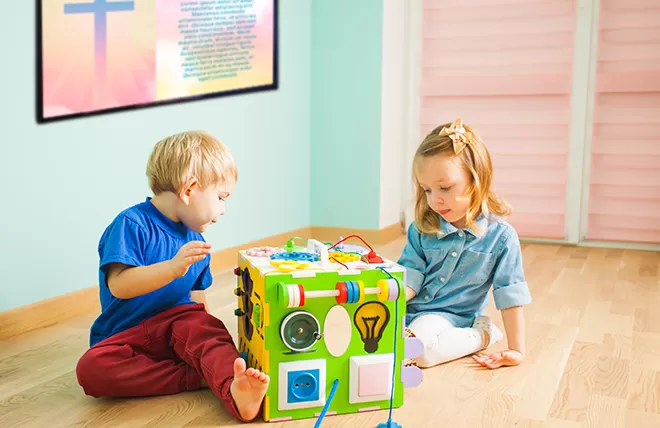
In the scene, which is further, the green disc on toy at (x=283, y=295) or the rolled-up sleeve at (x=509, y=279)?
the rolled-up sleeve at (x=509, y=279)

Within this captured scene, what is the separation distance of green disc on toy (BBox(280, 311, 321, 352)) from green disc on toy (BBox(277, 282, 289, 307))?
48 millimetres

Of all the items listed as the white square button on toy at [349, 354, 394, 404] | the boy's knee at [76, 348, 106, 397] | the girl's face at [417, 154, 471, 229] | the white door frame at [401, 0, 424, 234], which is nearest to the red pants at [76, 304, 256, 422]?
the boy's knee at [76, 348, 106, 397]

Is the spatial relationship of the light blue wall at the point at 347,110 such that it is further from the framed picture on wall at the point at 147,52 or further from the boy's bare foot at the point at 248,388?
the boy's bare foot at the point at 248,388

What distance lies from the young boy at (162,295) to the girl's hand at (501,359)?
570 millimetres

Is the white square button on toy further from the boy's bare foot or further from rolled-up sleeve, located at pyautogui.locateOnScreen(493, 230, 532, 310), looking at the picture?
rolled-up sleeve, located at pyautogui.locateOnScreen(493, 230, 532, 310)

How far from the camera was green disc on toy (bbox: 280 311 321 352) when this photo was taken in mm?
1374

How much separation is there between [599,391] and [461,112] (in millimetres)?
2080

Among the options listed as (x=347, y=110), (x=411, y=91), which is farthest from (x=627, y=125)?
(x=347, y=110)

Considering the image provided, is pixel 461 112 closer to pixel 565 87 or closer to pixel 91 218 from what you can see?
pixel 565 87

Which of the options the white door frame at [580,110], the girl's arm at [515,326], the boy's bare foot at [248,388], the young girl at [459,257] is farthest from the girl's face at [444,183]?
the white door frame at [580,110]

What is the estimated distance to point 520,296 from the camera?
174 cm

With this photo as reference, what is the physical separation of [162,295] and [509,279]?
0.76m

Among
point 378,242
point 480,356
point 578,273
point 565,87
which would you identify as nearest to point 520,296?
point 480,356

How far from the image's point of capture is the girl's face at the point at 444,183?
1702 mm
